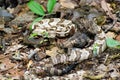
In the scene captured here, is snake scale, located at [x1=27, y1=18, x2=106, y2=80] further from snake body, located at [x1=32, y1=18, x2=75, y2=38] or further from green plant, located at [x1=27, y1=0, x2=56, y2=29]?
green plant, located at [x1=27, y1=0, x2=56, y2=29]

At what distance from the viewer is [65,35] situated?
24.5 ft

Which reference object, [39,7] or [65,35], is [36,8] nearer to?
[39,7]

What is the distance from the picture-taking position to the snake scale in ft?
22.3

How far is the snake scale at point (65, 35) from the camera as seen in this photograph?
6801mm

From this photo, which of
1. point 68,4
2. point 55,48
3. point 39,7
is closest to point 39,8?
point 39,7

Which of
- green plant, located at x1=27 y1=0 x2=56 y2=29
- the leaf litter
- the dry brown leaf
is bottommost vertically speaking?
the leaf litter

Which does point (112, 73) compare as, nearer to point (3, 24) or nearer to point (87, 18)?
point (87, 18)

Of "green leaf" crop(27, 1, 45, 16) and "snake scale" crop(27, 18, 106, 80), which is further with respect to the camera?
"green leaf" crop(27, 1, 45, 16)

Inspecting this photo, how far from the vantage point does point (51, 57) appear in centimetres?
690

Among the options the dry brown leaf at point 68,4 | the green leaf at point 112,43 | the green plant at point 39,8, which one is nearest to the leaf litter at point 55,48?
the dry brown leaf at point 68,4

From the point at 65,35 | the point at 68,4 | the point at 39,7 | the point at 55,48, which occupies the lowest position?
the point at 55,48

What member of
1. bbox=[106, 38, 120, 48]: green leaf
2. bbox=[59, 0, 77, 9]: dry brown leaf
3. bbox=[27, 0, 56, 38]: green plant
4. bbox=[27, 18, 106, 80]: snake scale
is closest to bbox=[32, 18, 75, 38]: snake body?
bbox=[27, 18, 106, 80]: snake scale

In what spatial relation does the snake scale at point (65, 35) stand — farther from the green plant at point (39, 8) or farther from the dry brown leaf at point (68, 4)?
the dry brown leaf at point (68, 4)

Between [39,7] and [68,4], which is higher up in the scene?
[39,7]
